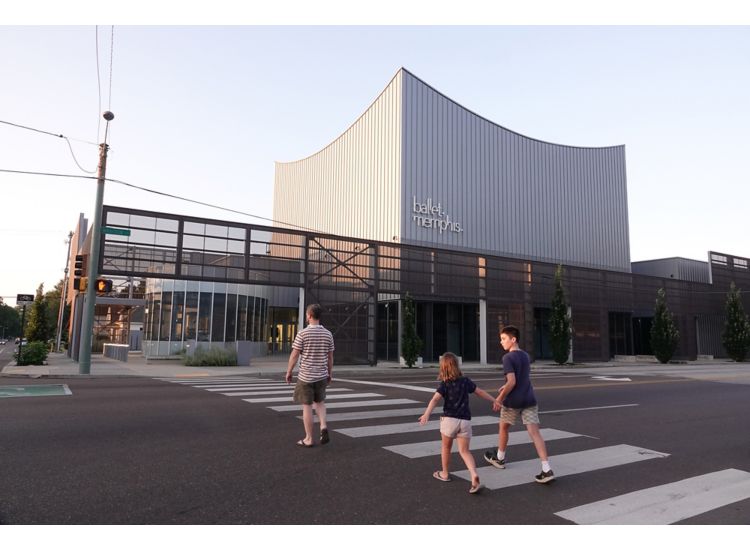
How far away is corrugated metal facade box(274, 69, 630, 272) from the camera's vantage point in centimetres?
3444

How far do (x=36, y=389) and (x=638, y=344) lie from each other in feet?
148

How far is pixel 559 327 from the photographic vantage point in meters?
32.4

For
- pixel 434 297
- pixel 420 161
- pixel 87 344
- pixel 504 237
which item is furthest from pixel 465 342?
pixel 87 344

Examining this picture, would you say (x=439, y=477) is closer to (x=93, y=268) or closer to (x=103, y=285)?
(x=103, y=285)

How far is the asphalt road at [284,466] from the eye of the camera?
4230mm

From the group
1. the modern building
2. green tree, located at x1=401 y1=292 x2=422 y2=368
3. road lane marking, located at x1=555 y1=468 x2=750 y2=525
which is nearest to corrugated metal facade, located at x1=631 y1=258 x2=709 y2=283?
the modern building

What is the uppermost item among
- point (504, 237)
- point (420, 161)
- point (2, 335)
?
point (420, 161)

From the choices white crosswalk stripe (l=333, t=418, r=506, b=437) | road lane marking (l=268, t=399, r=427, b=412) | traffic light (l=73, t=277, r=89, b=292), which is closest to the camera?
white crosswalk stripe (l=333, t=418, r=506, b=437)

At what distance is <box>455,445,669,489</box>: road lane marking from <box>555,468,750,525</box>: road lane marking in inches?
32.3

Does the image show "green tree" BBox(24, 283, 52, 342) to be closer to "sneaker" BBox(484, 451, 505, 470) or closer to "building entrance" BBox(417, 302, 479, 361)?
"building entrance" BBox(417, 302, 479, 361)

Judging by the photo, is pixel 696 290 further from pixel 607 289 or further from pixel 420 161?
pixel 420 161

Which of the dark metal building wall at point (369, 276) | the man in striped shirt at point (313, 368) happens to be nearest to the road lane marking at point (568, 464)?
the man in striped shirt at point (313, 368)

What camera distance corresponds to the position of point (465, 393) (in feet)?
16.6

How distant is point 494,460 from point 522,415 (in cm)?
73
